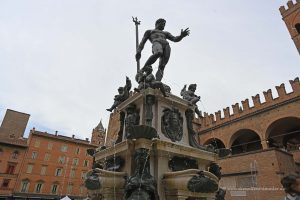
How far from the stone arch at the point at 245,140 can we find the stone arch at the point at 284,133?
5.28 feet

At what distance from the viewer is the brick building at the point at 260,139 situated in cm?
1506

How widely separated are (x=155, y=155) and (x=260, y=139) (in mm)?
21639

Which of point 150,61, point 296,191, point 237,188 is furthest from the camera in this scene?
point 237,188

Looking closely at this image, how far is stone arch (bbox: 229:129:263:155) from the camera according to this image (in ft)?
78.9

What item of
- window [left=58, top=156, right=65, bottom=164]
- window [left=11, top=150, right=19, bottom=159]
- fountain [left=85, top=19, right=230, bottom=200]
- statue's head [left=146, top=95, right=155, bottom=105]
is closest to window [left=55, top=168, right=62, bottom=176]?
window [left=58, top=156, right=65, bottom=164]

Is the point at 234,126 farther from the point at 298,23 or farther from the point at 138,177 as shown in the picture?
the point at 138,177

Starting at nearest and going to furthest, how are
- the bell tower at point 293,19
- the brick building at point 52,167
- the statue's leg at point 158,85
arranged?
1. the statue's leg at point 158,85
2. the bell tower at point 293,19
3. the brick building at point 52,167

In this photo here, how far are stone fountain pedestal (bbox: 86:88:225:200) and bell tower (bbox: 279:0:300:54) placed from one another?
31.6 m

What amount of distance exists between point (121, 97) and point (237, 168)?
14705 millimetres

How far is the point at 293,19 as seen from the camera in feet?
99.5

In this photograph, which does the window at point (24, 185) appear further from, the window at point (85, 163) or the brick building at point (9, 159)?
the window at point (85, 163)

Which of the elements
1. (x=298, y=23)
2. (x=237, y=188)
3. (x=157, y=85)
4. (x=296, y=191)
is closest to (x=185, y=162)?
(x=157, y=85)

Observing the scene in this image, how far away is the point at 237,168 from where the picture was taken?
54.7ft

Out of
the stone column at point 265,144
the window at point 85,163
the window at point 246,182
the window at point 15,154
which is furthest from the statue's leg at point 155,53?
the window at point 85,163
